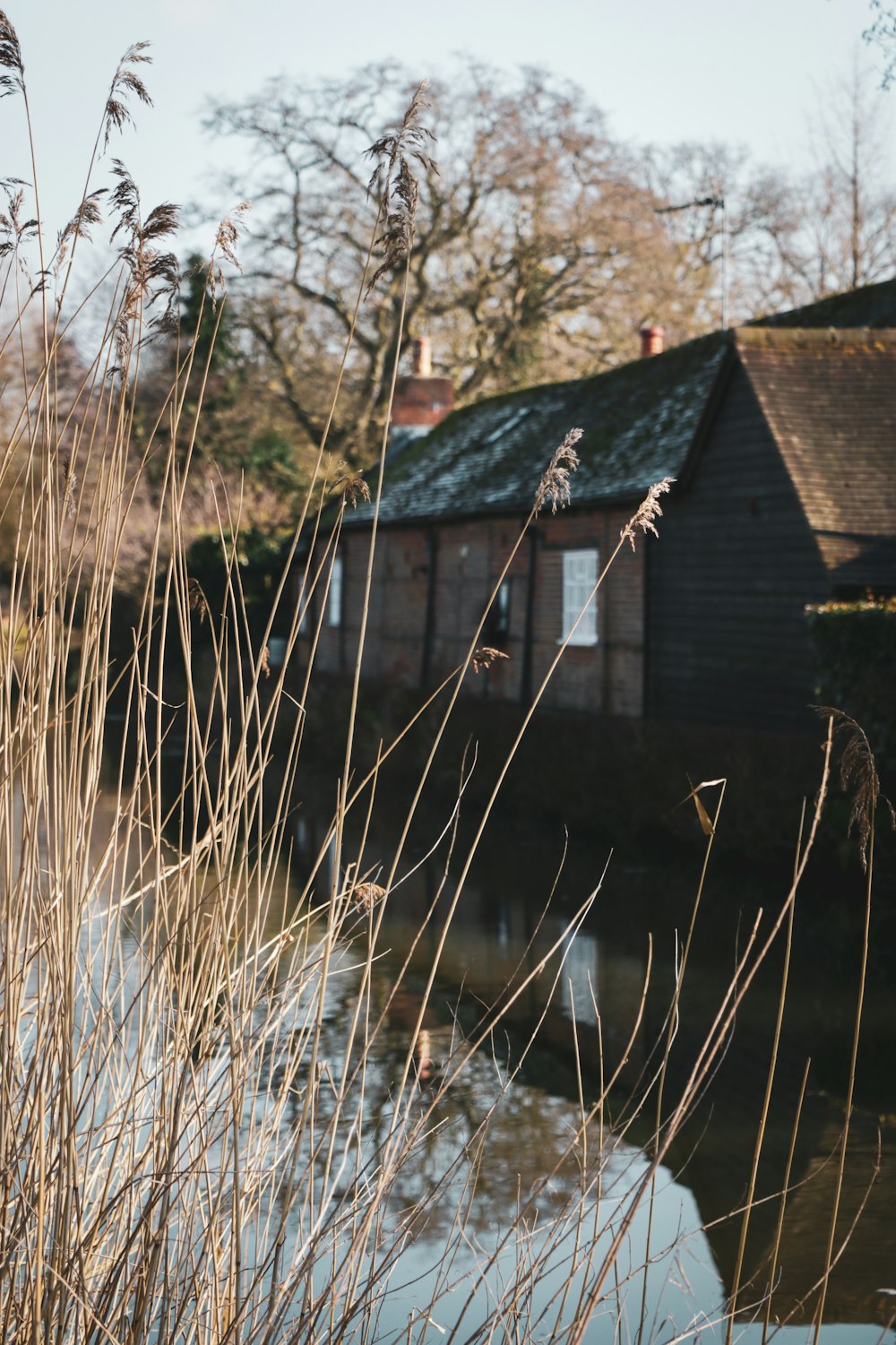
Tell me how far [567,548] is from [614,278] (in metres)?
13.5

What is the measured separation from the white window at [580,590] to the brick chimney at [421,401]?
33.3ft

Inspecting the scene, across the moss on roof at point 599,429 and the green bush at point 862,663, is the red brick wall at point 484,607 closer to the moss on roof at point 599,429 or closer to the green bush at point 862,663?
the moss on roof at point 599,429

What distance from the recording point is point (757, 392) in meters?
14.3

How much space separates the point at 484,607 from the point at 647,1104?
40.8ft

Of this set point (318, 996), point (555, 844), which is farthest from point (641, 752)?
point (318, 996)

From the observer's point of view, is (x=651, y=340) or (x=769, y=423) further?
(x=651, y=340)

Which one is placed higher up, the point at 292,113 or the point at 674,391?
the point at 292,113

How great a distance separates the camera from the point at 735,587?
14281 millimetres

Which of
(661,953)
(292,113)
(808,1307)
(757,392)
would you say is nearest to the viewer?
(808,1307)

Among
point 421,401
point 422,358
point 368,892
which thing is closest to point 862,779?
point 368,892

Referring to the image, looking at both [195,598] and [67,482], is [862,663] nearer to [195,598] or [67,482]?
[195,598]

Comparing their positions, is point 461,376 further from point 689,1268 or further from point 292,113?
point 689,1268

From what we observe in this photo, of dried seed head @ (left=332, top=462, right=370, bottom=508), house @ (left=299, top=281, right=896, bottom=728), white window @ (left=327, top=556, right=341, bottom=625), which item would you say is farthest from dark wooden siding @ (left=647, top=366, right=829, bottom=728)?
dried seed head @ (left=332, top=462, right=370, bottom=508)

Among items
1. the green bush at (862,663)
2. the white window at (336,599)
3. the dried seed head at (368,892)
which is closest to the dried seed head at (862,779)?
the dried seed head at (368,892)
